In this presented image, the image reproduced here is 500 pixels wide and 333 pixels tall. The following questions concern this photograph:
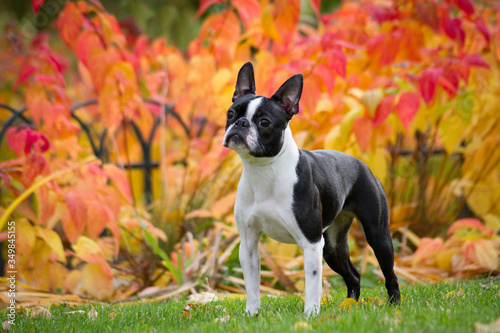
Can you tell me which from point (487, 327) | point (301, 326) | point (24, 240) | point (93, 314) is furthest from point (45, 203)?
point (487, 327)

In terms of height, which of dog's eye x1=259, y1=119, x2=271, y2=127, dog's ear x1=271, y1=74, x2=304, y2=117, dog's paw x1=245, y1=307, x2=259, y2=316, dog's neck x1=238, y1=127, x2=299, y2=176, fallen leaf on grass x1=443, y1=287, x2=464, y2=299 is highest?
dog's ear x1=271, y1=74, x2=304, y2=117

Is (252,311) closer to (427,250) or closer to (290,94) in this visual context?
(290,94)

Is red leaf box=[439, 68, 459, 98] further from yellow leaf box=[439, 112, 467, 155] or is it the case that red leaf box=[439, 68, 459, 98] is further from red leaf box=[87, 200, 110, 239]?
red leaf box=[87, 200, 110, 239]

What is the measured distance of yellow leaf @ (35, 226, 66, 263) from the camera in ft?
13.4

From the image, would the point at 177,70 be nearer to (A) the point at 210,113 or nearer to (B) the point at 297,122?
→ (A) the point at 210,113

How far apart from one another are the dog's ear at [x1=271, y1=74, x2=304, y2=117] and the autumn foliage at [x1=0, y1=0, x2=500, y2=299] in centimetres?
139

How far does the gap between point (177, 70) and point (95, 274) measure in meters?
3.14

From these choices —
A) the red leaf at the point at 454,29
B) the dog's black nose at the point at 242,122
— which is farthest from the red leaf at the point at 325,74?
the dog's black nose at the point at 242,122

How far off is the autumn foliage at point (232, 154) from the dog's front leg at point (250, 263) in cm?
144

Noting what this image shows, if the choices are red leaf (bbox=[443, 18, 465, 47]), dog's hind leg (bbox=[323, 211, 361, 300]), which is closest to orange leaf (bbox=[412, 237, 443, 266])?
dog's hind leg (bbox=[323, 211, 361, 300])

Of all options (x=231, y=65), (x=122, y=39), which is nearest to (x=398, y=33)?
(x=231, y=65)

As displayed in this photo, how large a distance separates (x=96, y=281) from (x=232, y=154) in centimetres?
185

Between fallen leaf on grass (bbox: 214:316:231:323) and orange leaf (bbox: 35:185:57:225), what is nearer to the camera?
fallen leaf on grass (bbox: 214:316:231:323)

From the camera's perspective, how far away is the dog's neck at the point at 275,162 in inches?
114
